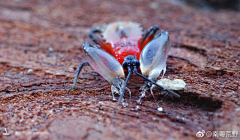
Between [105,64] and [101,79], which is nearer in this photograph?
[105,64]

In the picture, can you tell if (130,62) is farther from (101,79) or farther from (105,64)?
(101,79)

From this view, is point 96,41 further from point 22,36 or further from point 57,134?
point 57,134

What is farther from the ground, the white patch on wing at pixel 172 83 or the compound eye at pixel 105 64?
the compound eye at pixel 105 64

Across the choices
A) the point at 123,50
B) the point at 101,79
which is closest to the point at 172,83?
the point at 123,50

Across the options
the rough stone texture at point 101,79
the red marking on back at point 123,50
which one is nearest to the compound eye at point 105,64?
the rough stone texture at point 101,79

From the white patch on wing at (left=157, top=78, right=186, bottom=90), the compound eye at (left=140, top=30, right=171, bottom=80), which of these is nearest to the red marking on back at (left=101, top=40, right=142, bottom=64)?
the compound eye at (left=140, top=30, right=171, bottom=80)

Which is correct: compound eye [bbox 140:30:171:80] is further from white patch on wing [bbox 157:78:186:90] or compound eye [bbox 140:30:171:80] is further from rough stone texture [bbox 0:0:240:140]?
rough stone texture [bbox 0:0:240:140]

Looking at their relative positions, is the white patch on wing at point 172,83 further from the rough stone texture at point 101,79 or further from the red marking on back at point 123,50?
the red marking on back at point 123,50

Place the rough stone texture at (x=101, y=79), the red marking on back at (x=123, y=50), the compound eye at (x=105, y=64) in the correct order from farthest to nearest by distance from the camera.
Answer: the red marking on back at (x=123, y=50) → the compound eye at (x=105, y=64) → the rough stone texture at (x=101, y=79)
